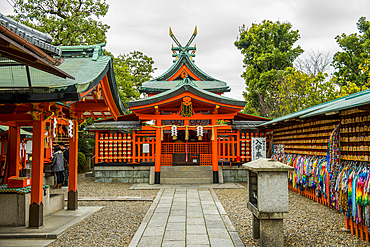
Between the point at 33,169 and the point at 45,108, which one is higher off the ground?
the point at 45,108

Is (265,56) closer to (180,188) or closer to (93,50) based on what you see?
(180,188)

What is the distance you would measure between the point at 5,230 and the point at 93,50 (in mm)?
4893

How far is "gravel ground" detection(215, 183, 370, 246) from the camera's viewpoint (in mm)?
5215

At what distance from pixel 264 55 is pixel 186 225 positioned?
1025 inches

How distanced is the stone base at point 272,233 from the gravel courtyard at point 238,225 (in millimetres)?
441

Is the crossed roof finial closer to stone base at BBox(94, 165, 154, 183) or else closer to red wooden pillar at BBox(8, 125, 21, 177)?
stone base at BBox(94, 165, 154, 183)

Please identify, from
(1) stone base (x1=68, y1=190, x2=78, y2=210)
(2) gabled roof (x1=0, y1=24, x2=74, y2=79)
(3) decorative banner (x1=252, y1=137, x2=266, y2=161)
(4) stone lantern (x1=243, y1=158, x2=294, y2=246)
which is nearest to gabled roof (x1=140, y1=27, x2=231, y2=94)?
(3) decorative banner (x1=252, y1=137, x2=266, y2=161)

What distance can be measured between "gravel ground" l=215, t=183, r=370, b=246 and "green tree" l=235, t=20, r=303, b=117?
68.5 feet

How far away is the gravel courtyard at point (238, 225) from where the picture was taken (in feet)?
17.5

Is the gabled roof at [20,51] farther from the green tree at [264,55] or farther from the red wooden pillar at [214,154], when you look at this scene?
the green tree at [264,55]

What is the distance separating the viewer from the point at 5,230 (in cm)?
581

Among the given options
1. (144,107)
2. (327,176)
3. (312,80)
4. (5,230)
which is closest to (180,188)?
(144,107)

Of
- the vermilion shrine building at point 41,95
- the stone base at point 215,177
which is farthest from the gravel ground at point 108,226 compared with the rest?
the stone base at point 215,177

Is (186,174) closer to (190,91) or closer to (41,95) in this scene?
(190,91)
